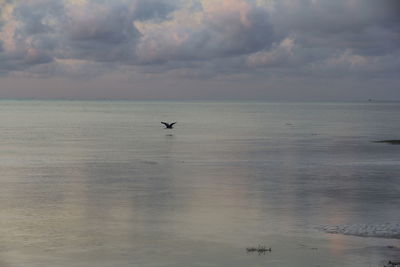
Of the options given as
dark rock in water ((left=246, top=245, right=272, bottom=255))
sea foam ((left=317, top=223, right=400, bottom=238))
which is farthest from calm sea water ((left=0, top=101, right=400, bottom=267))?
sea foam ((left=317, top=223, right=400, bottom=238))

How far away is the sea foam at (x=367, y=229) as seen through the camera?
30766mm

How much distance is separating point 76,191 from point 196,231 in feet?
53.4

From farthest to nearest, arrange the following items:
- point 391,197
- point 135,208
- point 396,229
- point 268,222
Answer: point 391,197
point 135,208
point 268,222
point 396,229

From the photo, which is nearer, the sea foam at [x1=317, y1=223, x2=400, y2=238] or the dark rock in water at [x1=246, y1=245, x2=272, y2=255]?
the dark rock in water at [x1=246, y1=245, x2=272, y2=255]

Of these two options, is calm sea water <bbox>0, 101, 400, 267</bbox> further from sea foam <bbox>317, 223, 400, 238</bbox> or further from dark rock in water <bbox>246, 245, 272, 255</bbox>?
sea foam <bbox>317, 223, 400, 238</bbox>

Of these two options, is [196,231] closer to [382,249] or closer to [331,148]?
[382,249]

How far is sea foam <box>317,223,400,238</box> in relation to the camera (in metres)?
30.8

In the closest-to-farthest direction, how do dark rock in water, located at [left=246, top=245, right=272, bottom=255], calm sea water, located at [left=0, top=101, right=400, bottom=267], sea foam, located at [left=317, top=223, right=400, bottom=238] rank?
calm sea water, located at [left=0, top=101, right=400, bottom=267] → dark rock in water, located at [left=246, top=245, right=272, bottom=255] → sea foam, located at [left=317, top=223, right=400, bottom=238]

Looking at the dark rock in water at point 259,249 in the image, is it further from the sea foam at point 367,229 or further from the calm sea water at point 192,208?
the sea foam at point 367,229

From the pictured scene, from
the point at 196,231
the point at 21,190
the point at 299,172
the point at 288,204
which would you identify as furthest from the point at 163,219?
the point at 299,172

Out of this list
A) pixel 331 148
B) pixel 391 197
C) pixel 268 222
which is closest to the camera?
pixel 268 222

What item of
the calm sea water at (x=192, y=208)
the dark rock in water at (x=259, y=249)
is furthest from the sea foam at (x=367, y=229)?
the dark rock in water at (x=259, y=249)

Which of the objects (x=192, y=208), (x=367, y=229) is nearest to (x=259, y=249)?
(x=367, y=229)

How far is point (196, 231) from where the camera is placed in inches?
1261
